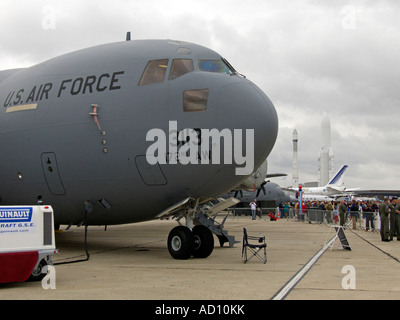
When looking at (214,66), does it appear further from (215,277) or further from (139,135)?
(215,277)

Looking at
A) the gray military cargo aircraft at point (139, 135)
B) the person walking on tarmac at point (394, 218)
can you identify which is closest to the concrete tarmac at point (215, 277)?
the gray military cargo aircraft at point (139, 135)

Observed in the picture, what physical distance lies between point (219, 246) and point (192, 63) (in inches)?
275

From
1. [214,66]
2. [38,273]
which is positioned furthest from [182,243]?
[214,66]

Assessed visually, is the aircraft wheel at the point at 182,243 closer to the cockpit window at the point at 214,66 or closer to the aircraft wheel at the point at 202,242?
the aircraft wheel at the point at 202,242

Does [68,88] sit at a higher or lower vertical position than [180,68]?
lower

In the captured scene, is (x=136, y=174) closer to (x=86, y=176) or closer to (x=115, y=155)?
(x=115, y=155)

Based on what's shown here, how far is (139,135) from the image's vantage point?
12305 millimetres

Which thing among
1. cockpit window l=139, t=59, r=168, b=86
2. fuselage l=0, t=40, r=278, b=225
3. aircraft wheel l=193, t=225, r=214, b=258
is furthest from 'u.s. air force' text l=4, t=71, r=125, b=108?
aircraft wheel l=193, t=225, r=214, b=258

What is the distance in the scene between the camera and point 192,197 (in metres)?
12.6

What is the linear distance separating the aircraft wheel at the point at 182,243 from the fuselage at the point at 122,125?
826 mm

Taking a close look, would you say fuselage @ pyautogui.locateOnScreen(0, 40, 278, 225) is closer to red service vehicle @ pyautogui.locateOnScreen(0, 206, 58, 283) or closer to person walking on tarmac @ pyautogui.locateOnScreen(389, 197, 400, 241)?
red service vehicle @ pyautogui.locateOnScreen(0, 206, 58, 283)

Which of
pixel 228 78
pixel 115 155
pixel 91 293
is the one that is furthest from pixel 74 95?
pixel 91 293

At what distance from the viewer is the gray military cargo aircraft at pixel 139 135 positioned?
39.2ft

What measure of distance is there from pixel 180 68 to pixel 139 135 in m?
2.05
